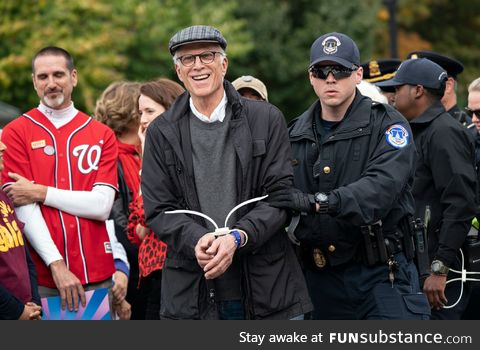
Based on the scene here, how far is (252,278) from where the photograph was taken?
18.5 feet

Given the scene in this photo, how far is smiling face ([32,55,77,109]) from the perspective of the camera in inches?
279

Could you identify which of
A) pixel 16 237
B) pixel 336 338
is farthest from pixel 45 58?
pixel 336 338

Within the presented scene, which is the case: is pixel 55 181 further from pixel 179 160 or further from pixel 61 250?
pixel 179 160

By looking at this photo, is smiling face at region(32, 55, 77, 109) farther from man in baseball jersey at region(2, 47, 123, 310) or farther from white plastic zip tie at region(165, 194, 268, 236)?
white plastic zip tie at region(165, 194, 268, 236)

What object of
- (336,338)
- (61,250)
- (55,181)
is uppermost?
(55,181)

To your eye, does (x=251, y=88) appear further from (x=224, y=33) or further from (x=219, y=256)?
(x=224, y=33)

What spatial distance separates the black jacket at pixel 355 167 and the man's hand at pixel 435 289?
3.33ft

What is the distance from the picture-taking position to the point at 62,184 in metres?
6.94

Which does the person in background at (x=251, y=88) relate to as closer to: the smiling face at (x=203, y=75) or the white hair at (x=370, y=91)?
the white hair at (x=370, y=91)

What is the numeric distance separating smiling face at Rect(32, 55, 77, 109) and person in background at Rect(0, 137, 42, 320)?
1004mm

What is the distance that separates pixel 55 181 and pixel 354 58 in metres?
2.08

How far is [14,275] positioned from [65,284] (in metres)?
0.80

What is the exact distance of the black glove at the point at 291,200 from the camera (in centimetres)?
570

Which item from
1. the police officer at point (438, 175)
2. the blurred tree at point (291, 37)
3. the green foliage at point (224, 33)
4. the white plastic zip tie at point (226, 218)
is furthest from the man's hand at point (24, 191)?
the blurred tree at point (291, 37)
